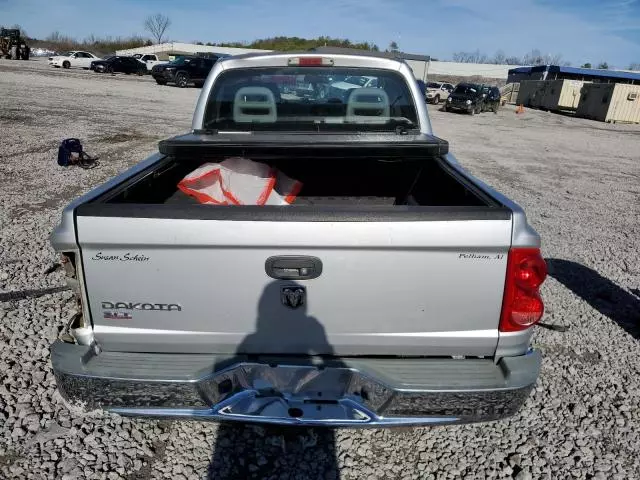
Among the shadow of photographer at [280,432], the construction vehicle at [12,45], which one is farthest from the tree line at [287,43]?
the shadow of photographer at [280,432]

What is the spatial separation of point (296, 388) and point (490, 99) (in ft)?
104

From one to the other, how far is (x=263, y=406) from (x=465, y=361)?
0.93 m

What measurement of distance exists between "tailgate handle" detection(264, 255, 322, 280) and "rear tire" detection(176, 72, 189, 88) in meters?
31.3

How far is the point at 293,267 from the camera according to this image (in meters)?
1.87

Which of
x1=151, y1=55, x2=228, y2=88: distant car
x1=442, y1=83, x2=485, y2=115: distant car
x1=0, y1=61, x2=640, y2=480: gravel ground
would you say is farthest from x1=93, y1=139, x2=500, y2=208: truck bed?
x1=151, y1=55, x2=228, y2=88: distant car

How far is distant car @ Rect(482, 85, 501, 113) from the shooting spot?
29.2 meters

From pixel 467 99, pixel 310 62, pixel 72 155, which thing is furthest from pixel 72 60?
pixel 310 62

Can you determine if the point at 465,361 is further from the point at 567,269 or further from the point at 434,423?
the point at 567,269

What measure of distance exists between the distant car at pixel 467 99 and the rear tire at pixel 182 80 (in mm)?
17430

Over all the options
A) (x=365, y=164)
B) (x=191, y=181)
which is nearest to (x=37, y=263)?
(x=191, y=181)

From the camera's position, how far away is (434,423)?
6.61 feet

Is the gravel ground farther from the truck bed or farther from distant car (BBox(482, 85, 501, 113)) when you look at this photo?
distant car (BBox(482, 85, 501, 113))

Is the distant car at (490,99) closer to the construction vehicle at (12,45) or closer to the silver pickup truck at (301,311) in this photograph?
the silver pickup truck at (301,311)

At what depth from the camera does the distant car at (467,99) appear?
1085 inches
